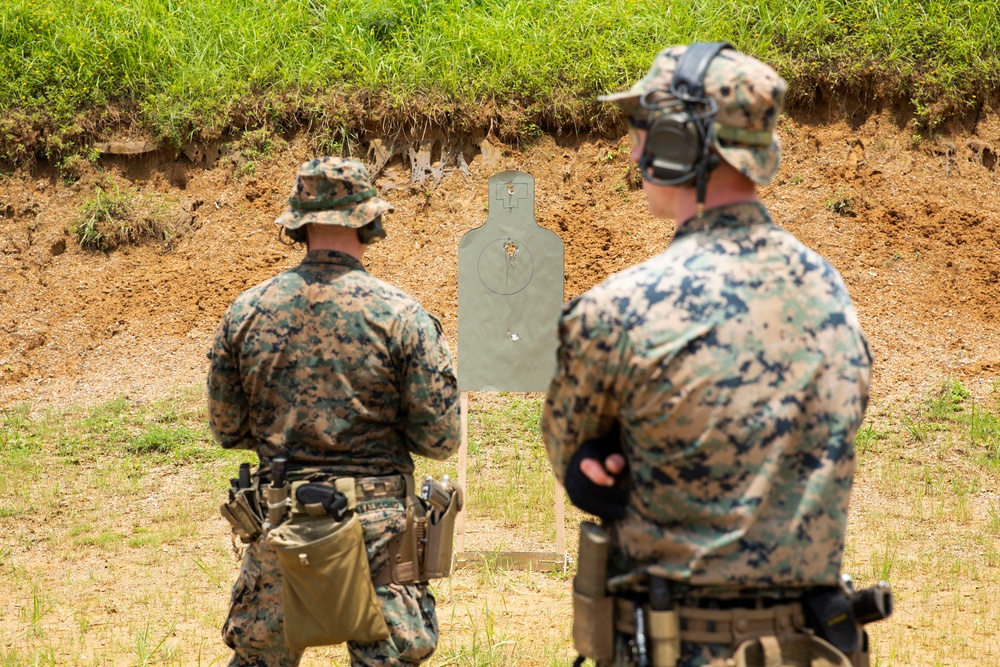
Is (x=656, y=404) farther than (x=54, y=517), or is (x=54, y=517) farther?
(x=54, y=517)

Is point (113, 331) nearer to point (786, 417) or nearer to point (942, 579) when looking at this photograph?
point (942, 579)

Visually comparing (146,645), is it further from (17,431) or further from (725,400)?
(17,431)

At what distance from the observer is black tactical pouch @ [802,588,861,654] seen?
6.99 ft

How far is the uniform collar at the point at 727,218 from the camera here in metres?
2.17

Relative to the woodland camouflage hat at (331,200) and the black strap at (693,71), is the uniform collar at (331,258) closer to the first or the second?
the woodland camouflage hat at (331,200)

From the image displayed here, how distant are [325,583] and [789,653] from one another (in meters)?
1.57

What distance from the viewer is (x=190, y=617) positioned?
5562 mm

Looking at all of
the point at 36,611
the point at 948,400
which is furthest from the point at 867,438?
the point at 36,611

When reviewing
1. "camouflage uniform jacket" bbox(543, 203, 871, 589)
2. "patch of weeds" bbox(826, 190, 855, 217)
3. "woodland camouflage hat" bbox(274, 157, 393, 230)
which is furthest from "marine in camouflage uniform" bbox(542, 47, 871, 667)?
"patch of weeds" bbox(826, 190, 855, 217)

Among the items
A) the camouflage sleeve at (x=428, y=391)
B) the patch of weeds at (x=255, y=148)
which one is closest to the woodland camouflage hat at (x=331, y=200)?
the camouflage sleeve at (x=428, y=391)

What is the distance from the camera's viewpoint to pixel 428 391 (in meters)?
3.41

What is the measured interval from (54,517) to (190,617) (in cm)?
258

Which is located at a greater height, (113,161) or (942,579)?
(113,161)

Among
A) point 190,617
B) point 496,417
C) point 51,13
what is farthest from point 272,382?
point 51,13
